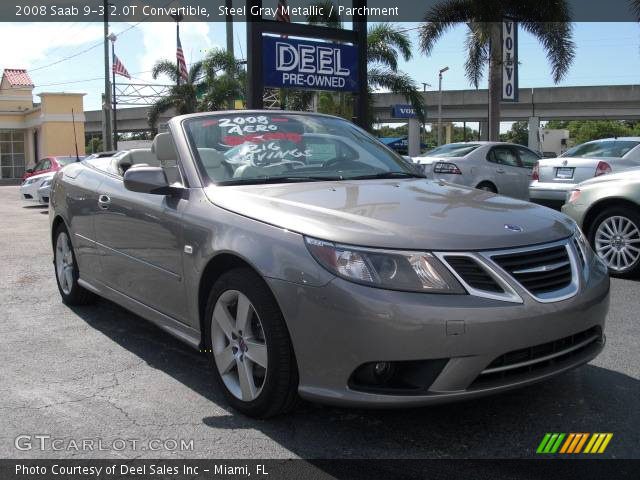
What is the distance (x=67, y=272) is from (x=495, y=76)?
20.2 m

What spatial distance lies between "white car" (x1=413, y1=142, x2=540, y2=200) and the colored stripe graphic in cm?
965

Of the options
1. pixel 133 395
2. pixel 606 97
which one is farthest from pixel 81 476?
pixel 606 97

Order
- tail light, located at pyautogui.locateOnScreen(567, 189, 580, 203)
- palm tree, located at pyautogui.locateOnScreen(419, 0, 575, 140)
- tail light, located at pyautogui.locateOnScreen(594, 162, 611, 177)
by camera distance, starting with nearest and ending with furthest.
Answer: tail light, located at pyautogui.locateOnScreen(567, 189, 580, 203) → tail light, located at pyautogui.locateOnScreen(594, 162, 611, 177) → palm tree, located at pyautogui.locateOnScreen(419, 0, 575, 140)

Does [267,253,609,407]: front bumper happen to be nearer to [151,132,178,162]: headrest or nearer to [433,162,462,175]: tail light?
[151,132,178,162]: headrest

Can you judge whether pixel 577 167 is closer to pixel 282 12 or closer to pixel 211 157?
pixel 211 157

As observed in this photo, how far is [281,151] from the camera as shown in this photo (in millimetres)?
4172

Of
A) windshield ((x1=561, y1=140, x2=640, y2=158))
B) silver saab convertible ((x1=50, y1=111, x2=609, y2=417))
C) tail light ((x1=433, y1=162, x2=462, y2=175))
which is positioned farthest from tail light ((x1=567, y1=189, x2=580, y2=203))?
tail light ((x1=433, y1=162, x2=462, y2=175))

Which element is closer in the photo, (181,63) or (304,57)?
(304,57)

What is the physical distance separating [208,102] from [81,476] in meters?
33.4

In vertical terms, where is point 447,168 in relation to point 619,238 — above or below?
above

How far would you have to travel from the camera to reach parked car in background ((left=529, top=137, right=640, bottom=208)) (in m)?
9.34

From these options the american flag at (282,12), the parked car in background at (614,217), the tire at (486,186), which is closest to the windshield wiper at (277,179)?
the parked car in background at (614,217)

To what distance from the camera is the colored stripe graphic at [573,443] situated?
3002 millimetres

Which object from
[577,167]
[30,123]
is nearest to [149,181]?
[577,167]
